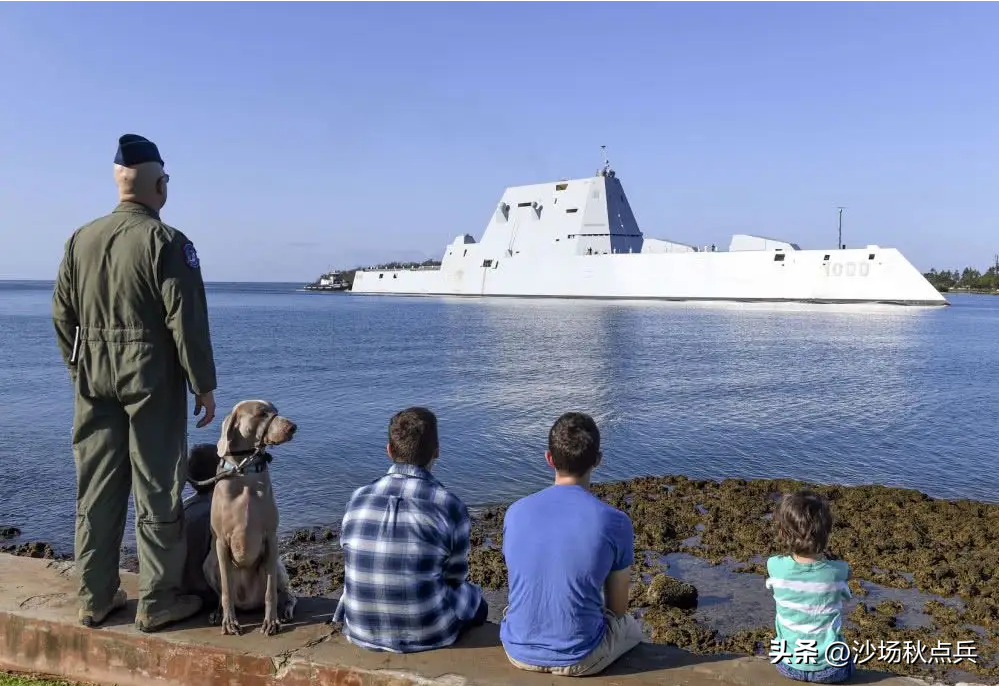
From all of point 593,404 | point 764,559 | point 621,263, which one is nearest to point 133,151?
point 764,559

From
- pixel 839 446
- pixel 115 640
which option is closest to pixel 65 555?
pixel 115 640

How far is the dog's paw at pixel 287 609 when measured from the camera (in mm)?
3285

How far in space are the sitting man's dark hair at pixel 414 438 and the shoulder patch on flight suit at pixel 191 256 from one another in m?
1.07

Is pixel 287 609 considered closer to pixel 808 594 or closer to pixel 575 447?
pixel 575 447

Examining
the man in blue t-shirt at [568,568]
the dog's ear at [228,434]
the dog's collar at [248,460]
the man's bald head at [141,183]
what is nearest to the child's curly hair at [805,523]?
the man in blue t-shirt at [568,568]

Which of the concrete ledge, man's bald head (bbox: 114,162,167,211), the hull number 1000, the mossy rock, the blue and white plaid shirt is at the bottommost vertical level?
the mossy rock

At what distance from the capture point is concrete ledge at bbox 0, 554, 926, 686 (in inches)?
108

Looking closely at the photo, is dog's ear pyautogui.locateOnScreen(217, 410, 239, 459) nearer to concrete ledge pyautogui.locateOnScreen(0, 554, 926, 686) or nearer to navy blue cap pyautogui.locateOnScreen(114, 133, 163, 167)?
concrete ledge pyautogui.locateOnScreen(0, 554, 926, 686)

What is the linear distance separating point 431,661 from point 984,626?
414 cm

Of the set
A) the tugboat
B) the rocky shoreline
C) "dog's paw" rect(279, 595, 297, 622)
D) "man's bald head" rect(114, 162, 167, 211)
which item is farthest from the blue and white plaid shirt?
the tugboat

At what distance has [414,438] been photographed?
2.80 meters

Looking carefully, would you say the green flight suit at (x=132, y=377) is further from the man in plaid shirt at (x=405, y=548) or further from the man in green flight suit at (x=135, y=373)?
the man in plaid shirt at (x=405, y=548)

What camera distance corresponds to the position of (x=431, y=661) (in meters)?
2.83

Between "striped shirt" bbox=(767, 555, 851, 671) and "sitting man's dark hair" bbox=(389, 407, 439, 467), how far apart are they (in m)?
1.37
